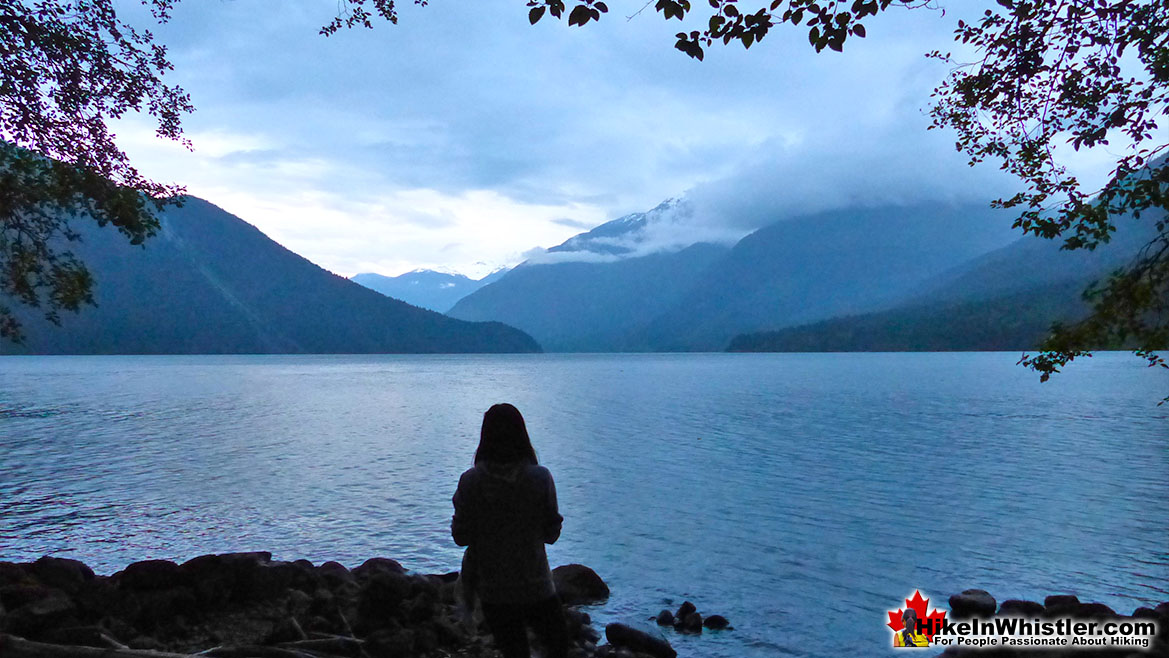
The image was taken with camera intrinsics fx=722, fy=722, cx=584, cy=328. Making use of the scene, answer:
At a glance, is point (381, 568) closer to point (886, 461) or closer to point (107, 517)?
point (107, 517)

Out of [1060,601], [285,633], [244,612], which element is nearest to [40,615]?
[244,612]

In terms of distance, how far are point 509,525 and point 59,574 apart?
11361mm

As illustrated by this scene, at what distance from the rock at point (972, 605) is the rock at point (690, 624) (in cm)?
570

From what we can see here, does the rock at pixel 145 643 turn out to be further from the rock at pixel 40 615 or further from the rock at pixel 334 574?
the rock at pixel 334 574

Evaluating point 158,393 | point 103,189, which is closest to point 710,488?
point 103,189

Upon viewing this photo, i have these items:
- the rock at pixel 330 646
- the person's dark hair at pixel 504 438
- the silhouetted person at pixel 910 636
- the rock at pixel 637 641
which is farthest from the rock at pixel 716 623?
the person's dark hair at pixel 504 438

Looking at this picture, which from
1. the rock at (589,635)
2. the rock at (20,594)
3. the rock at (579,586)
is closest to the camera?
the rock at (20,594)

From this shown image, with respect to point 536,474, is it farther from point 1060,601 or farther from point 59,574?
point 1060,601

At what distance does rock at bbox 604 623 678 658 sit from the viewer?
13.2 meters

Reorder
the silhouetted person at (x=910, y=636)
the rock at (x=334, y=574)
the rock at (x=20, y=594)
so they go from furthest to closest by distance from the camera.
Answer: the rock at (x=334, y=574), the silhouetted person at (x=910, y=636), the rock at (x=20, y=594)

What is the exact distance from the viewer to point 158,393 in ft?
339

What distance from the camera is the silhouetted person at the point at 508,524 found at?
261 inches

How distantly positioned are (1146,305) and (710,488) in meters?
23.5

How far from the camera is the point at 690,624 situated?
598 inches
